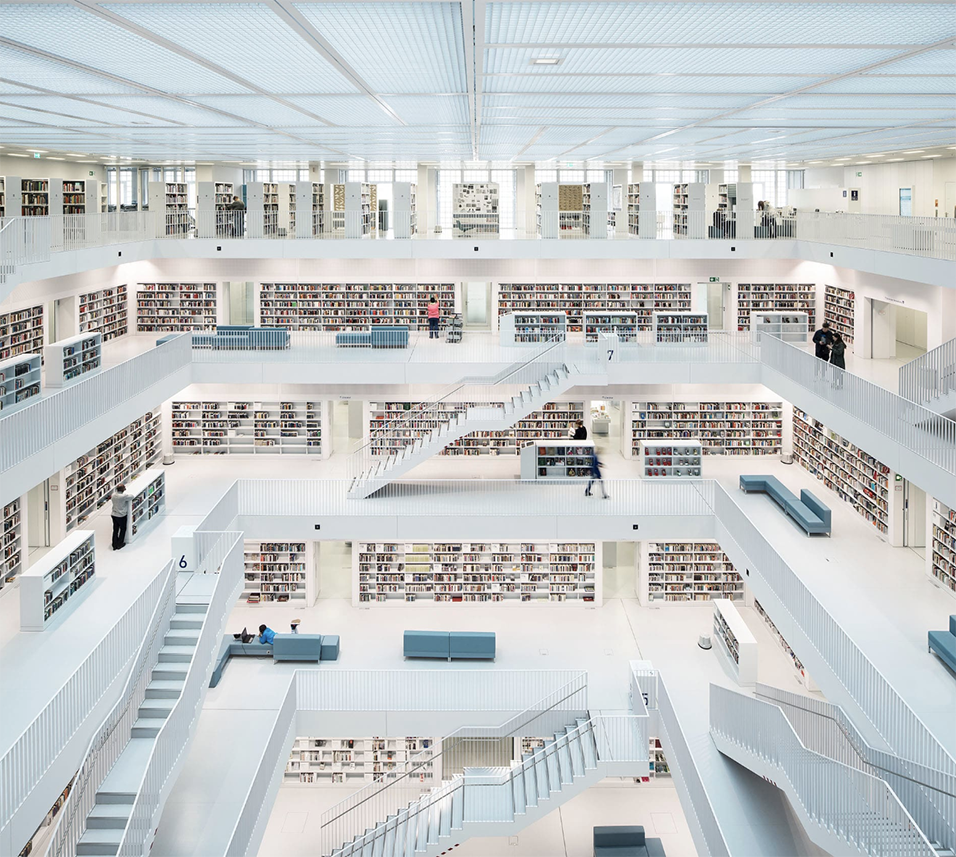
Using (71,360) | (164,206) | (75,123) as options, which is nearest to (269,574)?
(71,360)

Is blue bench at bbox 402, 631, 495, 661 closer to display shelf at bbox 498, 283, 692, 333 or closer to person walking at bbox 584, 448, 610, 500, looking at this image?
person walking at bbox 584, 448, 610, 500

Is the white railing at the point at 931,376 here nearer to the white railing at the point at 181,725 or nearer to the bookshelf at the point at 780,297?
the bookshelf at the point at 780,297

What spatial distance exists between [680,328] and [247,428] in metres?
9.02

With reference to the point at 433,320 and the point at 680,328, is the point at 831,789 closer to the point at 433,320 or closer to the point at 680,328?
the point at 680,328

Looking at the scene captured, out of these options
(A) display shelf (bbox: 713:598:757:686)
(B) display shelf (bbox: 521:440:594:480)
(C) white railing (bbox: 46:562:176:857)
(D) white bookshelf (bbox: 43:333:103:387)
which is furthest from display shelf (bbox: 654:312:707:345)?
(C) white railing (bbox: 46:562:176:857)

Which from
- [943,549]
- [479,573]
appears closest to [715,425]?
[479,573]

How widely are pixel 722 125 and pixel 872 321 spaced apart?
9479 mm

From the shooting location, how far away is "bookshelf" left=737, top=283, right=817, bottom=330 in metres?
22.2

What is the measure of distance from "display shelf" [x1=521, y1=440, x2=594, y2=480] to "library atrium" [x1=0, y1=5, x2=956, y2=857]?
106 millimetres

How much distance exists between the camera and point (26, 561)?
50.1 ft

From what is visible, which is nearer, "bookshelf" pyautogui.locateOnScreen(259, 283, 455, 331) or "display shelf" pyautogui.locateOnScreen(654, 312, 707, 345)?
"display shelf" pyautogui.locateOnScreen(654, 312, 707, 345)

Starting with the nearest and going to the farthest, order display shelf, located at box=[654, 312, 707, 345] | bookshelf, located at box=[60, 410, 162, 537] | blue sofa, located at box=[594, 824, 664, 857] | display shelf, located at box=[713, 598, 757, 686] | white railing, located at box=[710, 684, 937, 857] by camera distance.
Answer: white railing, located at box=[710, 684, 937, 857] < blue sofa, located at box=[594, 824, 664, 857] < display shelf, located at box=[713, 598, 757, 686] < bookshelf, located at box=[60, 410, 162, 537] < display shelf, located at box=[654, 312, 707, 345]

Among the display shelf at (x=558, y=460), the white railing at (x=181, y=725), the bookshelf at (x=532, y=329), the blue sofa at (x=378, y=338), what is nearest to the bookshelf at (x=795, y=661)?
the display shelf at (x=558, y=460)

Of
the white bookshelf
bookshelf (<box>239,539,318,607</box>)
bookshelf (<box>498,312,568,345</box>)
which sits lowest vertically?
bookshelf (<box>239,539,318,607</box>)
